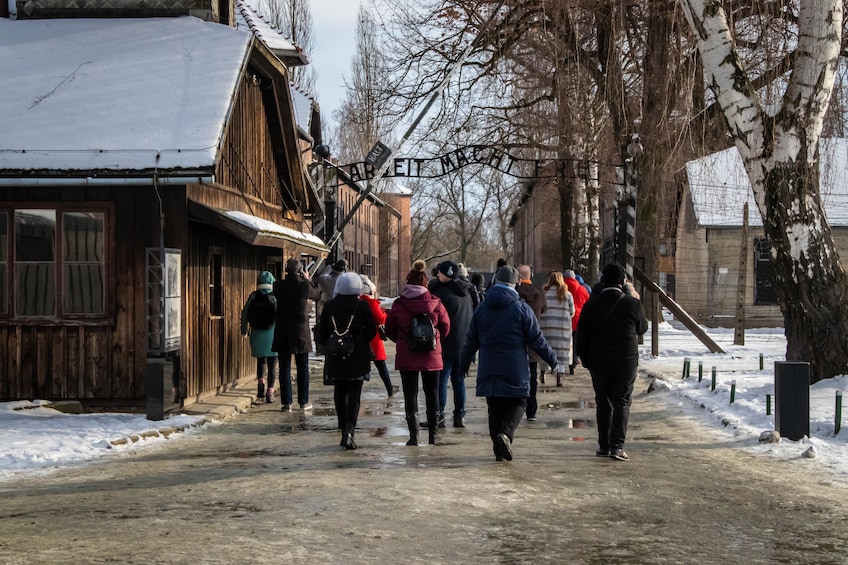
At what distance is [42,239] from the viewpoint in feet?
46.1

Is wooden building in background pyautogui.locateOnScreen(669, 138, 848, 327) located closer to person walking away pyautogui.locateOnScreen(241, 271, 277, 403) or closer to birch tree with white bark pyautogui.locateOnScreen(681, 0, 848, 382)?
birch tree with white bark pyautogui.locateOnScreen(681, 0, 848, 382)

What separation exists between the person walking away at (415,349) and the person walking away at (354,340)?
317mm

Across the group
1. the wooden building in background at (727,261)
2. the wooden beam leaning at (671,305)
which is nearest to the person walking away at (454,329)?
the wooden beam leaning at (671,305)

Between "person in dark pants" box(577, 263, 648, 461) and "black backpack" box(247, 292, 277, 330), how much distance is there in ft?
19.5

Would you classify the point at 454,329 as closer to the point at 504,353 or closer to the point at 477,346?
the point at 477,346

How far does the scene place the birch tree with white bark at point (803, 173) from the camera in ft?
46.3

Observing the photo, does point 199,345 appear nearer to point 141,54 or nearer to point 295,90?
point 141,54

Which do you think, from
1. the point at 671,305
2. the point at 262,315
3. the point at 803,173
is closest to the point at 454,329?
the point at 262,315

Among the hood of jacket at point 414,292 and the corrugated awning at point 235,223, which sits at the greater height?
the corrugated awning at point 235,223

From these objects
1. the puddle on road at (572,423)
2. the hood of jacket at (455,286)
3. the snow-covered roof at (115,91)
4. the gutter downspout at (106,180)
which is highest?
the snow-covered roof at (115,91)

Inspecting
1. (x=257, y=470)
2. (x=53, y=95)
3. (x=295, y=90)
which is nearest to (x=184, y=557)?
(x=257, y=470)

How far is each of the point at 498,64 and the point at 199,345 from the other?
1278 centimetres

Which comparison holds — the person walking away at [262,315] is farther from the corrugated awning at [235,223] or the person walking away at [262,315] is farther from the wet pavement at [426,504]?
the wet pavement at [426,504]

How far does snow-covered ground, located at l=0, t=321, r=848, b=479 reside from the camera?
33.7 feet
